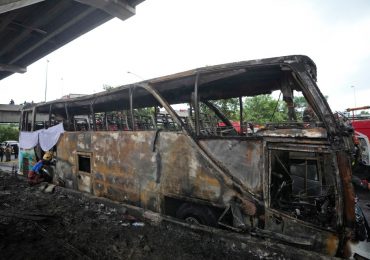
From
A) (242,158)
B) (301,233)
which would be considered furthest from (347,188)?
(242,158)

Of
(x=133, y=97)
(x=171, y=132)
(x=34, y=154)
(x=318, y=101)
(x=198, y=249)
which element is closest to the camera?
(x=318, y=101)

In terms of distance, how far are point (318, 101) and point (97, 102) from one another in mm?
6537

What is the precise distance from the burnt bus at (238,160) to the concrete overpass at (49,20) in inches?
82.9

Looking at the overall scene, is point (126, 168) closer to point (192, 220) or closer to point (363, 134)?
point (192, 220)

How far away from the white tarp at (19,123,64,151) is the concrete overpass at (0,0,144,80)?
3114 mm

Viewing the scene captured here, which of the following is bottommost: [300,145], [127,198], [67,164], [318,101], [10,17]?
[127,198]

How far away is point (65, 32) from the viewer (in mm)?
8688

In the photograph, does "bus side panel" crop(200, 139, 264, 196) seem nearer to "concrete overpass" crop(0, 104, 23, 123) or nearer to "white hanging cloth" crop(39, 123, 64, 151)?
"white hanging cloth" crop(39, 123, 64, 151)

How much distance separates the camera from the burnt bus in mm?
3775

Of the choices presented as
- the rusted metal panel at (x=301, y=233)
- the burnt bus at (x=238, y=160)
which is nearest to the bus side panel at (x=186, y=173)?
the burnt bus at (x=238, y=160)

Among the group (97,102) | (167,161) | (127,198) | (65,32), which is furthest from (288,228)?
(65,32)

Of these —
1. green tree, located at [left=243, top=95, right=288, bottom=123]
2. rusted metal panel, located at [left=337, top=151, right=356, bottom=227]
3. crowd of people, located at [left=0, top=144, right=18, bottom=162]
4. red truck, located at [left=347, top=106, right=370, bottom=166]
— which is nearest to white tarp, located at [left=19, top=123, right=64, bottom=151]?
rusted metal panel, located at [left=337, top=151, right=356, bottom=227]

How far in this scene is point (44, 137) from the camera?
10.6m

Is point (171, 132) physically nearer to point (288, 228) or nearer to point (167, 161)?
point (167, 161)
